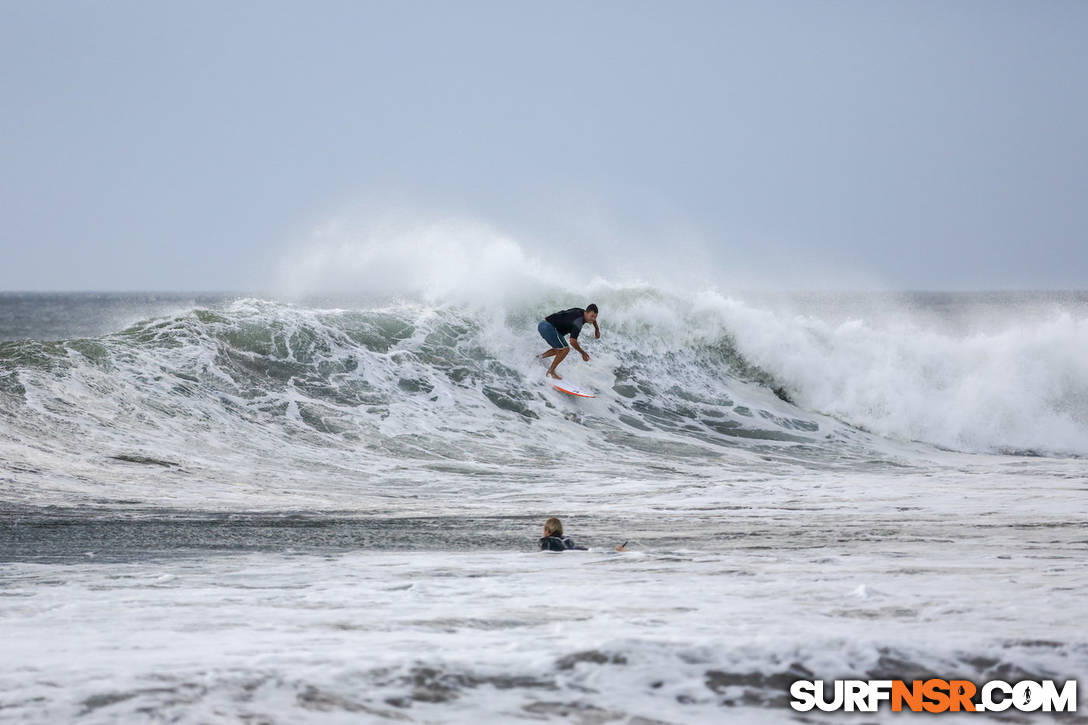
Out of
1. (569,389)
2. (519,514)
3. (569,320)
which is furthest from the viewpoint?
(569,389)

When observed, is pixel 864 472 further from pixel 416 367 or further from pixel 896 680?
pixel 896 680

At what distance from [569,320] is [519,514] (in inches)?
250

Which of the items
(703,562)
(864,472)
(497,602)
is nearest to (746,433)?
(864,472)

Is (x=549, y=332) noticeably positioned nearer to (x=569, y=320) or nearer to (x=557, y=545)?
(x=569, y=320)

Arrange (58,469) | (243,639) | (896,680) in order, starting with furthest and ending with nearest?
(58,469)
(243,639)
(896,680)

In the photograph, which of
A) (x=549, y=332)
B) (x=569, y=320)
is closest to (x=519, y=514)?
(x=569, y=320)

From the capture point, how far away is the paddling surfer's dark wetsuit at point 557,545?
750 centimetres

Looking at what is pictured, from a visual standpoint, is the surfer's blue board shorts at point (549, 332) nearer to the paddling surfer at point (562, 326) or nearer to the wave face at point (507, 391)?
the paddling surfer at point (562, 326)

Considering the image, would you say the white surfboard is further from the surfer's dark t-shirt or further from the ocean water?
the surfer's dark t-shirt

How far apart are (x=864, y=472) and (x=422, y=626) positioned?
937 cm

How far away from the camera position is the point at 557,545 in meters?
7.50

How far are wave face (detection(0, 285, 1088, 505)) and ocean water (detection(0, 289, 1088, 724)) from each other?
0.23 feet

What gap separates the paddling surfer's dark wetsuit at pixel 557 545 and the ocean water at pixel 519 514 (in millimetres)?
189

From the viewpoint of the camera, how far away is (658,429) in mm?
16109
